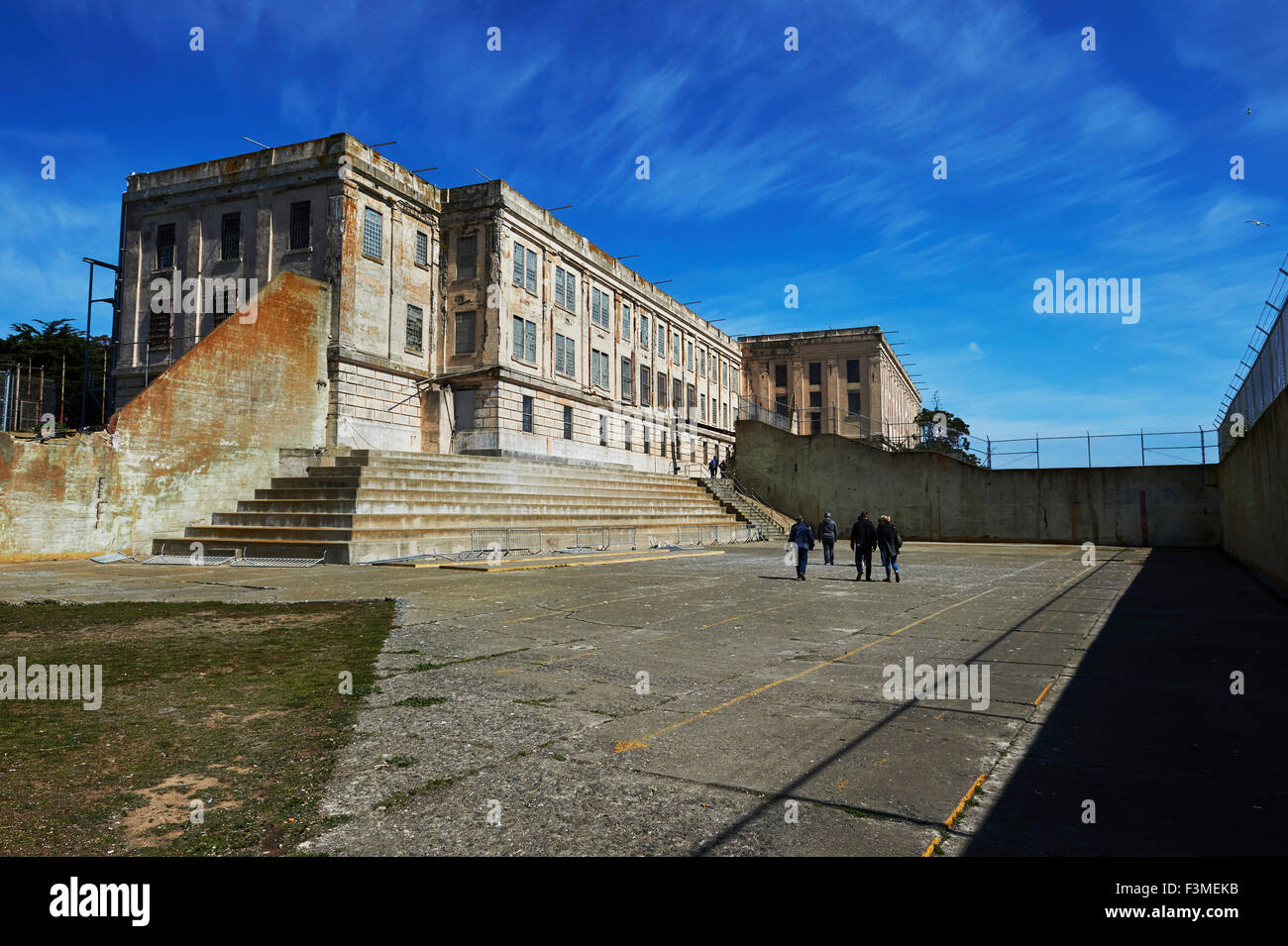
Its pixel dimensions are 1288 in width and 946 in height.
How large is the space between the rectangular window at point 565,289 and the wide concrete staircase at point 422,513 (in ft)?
39.0

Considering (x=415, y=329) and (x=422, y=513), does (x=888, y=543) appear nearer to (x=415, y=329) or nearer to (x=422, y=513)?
(x=422, y=513)

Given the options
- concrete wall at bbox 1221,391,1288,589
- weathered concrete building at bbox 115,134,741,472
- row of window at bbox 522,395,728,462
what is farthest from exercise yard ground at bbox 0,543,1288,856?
row of window at bbox 522,395,728,462

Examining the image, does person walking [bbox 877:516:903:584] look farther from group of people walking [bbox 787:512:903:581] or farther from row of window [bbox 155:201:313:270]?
row of window [bbox 155:201:313:270]

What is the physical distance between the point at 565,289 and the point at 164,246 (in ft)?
64.2

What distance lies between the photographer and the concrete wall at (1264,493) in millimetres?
13430

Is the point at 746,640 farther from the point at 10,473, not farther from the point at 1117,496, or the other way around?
the point at 1117,496

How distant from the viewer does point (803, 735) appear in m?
5.22

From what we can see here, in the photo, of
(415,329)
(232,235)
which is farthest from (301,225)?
(415,329)

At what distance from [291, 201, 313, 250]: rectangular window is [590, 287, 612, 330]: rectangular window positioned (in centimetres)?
1680

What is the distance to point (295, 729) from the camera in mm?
5207

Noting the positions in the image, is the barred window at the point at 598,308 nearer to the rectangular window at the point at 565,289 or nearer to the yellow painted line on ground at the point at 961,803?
the rectangular window at the point at 565,289

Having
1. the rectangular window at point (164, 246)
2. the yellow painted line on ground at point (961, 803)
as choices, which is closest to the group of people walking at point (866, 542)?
the yellow painted line on ground at point (961, 803)

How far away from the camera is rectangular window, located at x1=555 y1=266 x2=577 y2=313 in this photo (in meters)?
41.4
